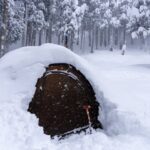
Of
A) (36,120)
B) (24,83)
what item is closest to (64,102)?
(36,120)

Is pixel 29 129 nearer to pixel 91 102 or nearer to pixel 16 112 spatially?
pixel 16 112

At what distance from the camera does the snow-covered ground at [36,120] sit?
7406 millimetres

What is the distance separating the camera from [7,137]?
728 centimetres

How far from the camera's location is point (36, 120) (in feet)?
26.6

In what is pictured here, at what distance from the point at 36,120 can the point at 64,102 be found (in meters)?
1.00

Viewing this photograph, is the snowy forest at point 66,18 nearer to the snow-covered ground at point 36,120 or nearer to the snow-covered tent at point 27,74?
the snow-covered tent at point 27,74

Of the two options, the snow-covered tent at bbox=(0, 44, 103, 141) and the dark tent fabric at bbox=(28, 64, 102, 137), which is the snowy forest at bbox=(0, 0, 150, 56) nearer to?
the snow-covered tent at bbox=(0, 44, 103, 141)

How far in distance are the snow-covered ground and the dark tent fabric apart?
0.19 meters

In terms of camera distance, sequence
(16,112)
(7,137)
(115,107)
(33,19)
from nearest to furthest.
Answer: (7,137) < (16,112) < (115,107) < (33,19)

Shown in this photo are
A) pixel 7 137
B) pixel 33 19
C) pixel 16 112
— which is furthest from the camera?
pixel 33 19

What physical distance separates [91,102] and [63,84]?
90 centimetres

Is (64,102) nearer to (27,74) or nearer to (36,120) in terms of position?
(36,120)

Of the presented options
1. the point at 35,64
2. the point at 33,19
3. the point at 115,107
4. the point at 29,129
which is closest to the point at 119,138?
the point at 115,107

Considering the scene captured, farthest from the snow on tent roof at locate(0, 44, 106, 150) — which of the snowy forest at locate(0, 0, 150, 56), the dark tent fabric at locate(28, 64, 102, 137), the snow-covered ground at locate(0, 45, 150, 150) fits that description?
the snowy forest at locate(0, 0, 150, 56)
